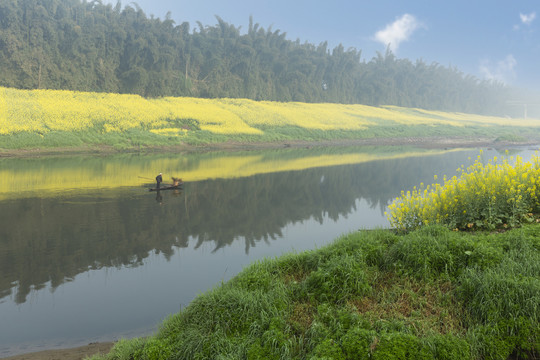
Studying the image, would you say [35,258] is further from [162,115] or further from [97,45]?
[97,45]

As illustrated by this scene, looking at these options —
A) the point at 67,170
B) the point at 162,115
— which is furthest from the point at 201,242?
the point at 162,115

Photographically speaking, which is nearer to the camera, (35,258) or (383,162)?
(35,258)

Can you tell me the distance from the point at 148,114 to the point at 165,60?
1821 cm

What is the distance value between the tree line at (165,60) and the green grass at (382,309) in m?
49.8

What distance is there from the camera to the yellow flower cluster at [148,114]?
3519cm

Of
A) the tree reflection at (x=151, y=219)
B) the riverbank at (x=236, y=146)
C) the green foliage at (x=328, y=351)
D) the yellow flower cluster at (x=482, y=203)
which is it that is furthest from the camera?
the riverbank at (x=236, y=146)

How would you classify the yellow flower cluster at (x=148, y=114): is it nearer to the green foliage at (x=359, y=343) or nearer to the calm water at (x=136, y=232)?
the calm water at (x=136, y=232)

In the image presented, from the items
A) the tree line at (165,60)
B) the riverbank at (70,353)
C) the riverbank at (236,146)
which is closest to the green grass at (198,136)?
the riverbank at (236,146)

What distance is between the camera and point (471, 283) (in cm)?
497

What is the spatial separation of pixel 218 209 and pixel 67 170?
12376 mm

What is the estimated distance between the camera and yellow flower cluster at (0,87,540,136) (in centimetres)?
3519

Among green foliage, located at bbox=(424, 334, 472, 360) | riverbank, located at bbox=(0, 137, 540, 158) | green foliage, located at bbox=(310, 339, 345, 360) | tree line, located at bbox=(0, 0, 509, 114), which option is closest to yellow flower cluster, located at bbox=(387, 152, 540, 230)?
green foliage, located at bbox=(424, 334, 472, 360)

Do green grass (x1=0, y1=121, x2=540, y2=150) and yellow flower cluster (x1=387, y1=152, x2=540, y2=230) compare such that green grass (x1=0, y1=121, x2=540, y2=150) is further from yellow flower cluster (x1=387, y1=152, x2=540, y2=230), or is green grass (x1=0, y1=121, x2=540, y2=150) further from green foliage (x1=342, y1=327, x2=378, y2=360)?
green foliage (x1=342, y1=327, x2=378, y2=360)

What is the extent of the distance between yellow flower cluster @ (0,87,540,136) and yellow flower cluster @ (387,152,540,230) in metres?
32.3
